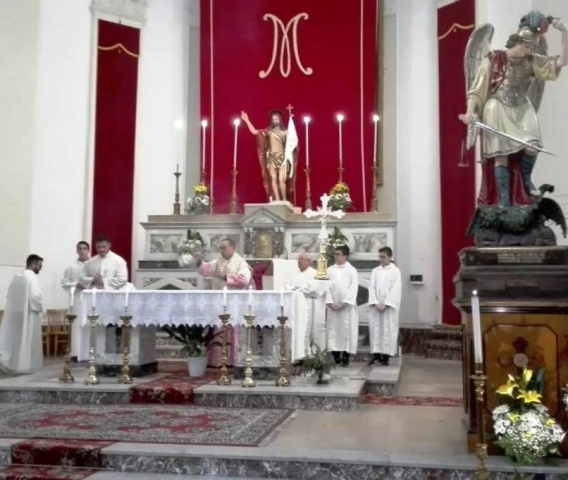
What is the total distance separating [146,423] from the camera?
229 inches

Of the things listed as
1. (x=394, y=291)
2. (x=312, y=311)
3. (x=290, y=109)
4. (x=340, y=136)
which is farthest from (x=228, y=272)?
(x=290, y=109)

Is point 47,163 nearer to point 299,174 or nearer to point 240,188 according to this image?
point 240,188

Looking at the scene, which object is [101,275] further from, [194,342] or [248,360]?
[248,360]

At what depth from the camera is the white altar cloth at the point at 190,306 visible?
289 inches

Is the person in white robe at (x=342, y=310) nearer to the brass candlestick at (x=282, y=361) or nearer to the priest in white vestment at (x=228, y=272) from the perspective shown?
the priest in white vestment at (x=228, y=272)

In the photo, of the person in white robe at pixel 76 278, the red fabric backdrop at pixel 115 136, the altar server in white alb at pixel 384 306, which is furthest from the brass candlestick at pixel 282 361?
the red fabric backdrop at pixel 115 136

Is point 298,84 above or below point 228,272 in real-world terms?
above

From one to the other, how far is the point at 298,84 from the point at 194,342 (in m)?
7.40

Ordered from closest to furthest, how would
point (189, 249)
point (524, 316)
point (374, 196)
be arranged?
1. point (524, 316)
2. point (189, 249)
3. point (374, 196)

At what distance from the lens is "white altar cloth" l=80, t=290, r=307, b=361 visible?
7352mm

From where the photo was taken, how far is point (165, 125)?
14.1 metres

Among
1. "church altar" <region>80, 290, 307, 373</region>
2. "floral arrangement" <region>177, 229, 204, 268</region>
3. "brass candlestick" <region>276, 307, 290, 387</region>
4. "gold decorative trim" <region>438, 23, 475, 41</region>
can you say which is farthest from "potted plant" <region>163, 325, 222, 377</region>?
"gold decorative trim" <region>438, 23, 475, 41</region>

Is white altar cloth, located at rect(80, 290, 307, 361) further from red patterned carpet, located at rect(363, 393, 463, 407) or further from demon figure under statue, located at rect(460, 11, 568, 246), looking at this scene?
demon figure under statue, located at rect(460, 11, 568, 246)

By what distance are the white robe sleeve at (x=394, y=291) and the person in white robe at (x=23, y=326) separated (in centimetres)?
470
